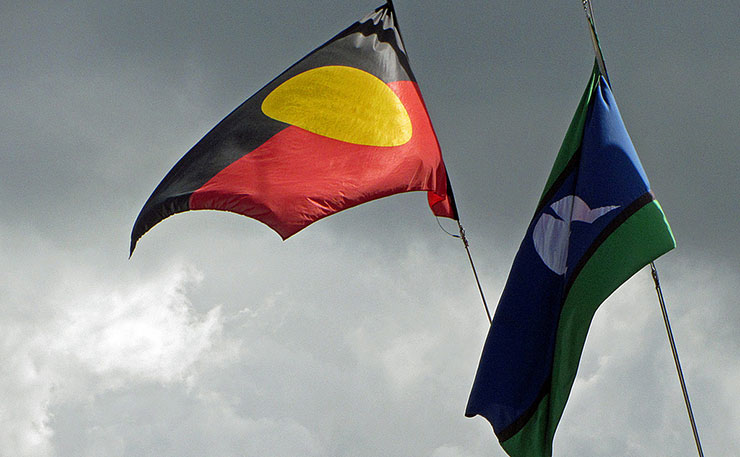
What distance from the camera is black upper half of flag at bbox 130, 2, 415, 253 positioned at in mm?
20094

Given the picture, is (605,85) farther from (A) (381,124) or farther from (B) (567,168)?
(A) (381,124)

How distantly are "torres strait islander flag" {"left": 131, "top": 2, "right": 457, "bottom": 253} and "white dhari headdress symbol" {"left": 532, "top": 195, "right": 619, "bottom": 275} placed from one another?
336cm

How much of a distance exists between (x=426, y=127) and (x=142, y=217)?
6885 millimetres

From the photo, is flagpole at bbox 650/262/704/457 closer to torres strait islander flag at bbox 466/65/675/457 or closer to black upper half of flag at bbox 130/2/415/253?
torres strait islander flag at bbox 466/65/675/457

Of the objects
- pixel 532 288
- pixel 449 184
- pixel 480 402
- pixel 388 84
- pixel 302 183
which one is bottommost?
pixel 480 402

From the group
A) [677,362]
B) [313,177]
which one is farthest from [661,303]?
[313,177]

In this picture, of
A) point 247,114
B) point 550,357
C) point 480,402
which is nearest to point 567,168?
point 550,357

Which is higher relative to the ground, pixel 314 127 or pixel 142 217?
pixel 314 127

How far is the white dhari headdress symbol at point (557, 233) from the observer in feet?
60.6

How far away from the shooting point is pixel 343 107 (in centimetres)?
2216

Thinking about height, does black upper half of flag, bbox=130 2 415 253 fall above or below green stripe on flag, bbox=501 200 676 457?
above

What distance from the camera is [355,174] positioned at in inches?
808

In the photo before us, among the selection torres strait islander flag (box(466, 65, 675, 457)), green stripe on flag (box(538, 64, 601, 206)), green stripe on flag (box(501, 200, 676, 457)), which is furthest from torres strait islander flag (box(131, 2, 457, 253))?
green stripe on flag (box(501, 200, 676, 457))

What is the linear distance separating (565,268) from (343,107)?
22.3 ft
